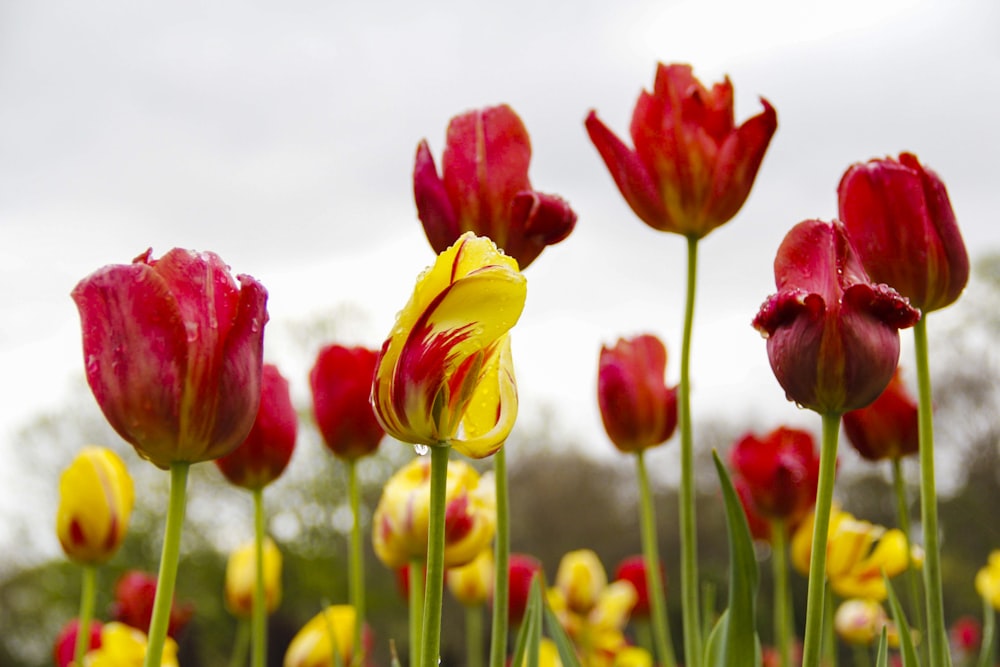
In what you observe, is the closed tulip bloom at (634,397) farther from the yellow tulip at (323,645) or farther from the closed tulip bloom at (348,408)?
the yellow tulip at (323,645)

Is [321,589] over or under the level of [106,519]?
under

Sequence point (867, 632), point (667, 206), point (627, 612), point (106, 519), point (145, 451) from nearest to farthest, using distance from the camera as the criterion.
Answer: point (145, 451) < point (667, 206) < point (106, 519) < point (867, 632) < point (627, 612)

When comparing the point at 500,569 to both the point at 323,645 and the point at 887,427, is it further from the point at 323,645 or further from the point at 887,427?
the point at 323,645

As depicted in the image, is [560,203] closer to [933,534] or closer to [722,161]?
[722,161]

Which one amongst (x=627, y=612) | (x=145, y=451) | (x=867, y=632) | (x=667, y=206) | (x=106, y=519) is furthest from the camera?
(x=627, y=612)

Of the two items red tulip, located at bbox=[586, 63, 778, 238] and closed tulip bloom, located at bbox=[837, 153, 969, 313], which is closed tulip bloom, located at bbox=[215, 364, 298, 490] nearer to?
red tulip, located at bbox=[586, 63, 778, 238]

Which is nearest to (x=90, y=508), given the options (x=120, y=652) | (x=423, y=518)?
(x=120, y=652)

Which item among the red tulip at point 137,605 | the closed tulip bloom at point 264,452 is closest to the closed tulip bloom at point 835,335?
the closed tulip bloom at point 264,452

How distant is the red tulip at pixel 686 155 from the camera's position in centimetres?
122

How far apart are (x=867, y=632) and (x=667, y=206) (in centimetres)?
210

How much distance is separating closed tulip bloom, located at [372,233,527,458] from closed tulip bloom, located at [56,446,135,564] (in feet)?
3.51

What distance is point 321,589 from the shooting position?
14188 millimetres

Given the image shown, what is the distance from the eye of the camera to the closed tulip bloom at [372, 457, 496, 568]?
1570 millimetres

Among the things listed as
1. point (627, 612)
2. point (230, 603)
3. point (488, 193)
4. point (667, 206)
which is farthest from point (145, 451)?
point (627, 612)
